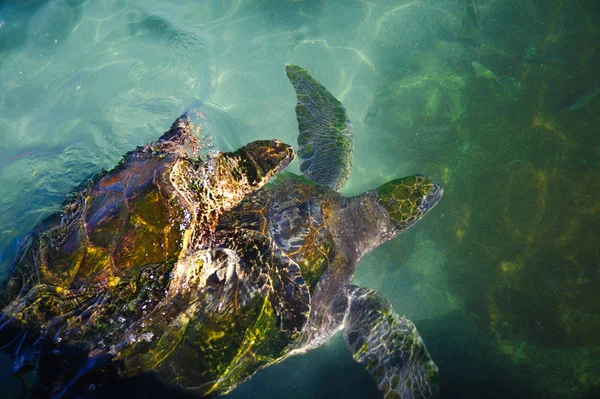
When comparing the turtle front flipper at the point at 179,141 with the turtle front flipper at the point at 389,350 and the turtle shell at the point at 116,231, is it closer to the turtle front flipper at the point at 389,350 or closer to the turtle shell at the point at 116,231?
the turtle shell at the point at 116,231

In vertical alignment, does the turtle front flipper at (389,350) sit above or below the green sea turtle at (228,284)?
below

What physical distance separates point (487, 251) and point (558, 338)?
1325 mm

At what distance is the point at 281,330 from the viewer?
308cm

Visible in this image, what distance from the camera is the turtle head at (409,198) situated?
3.93m

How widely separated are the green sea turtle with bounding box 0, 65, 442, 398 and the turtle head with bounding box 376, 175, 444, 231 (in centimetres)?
1

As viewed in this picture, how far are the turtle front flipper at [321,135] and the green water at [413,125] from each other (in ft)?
2.53

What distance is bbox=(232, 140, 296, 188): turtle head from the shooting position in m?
2.88

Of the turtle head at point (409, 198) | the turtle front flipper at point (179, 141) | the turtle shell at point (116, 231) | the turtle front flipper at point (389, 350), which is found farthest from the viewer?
the turtle head at point (409, 198)

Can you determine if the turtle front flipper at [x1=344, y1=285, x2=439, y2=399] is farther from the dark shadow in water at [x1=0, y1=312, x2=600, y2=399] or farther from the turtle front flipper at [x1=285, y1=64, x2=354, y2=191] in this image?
the turtle front flipper at [x1=285, y1=64, x2=354, y2=191]

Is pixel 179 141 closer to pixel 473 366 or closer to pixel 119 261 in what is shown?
pixel 119 261

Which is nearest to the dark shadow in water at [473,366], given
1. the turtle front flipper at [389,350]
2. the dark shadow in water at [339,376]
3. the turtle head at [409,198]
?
the dark shadow in water at [339,376]

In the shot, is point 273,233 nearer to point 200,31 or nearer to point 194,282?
point 194,282

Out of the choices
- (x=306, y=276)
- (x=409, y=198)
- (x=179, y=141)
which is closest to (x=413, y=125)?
(x=409, y=198)

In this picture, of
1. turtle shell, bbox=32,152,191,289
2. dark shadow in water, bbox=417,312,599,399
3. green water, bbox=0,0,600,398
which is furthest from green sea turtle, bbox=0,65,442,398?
dark shadow in water, bbox=417,312,599,399
